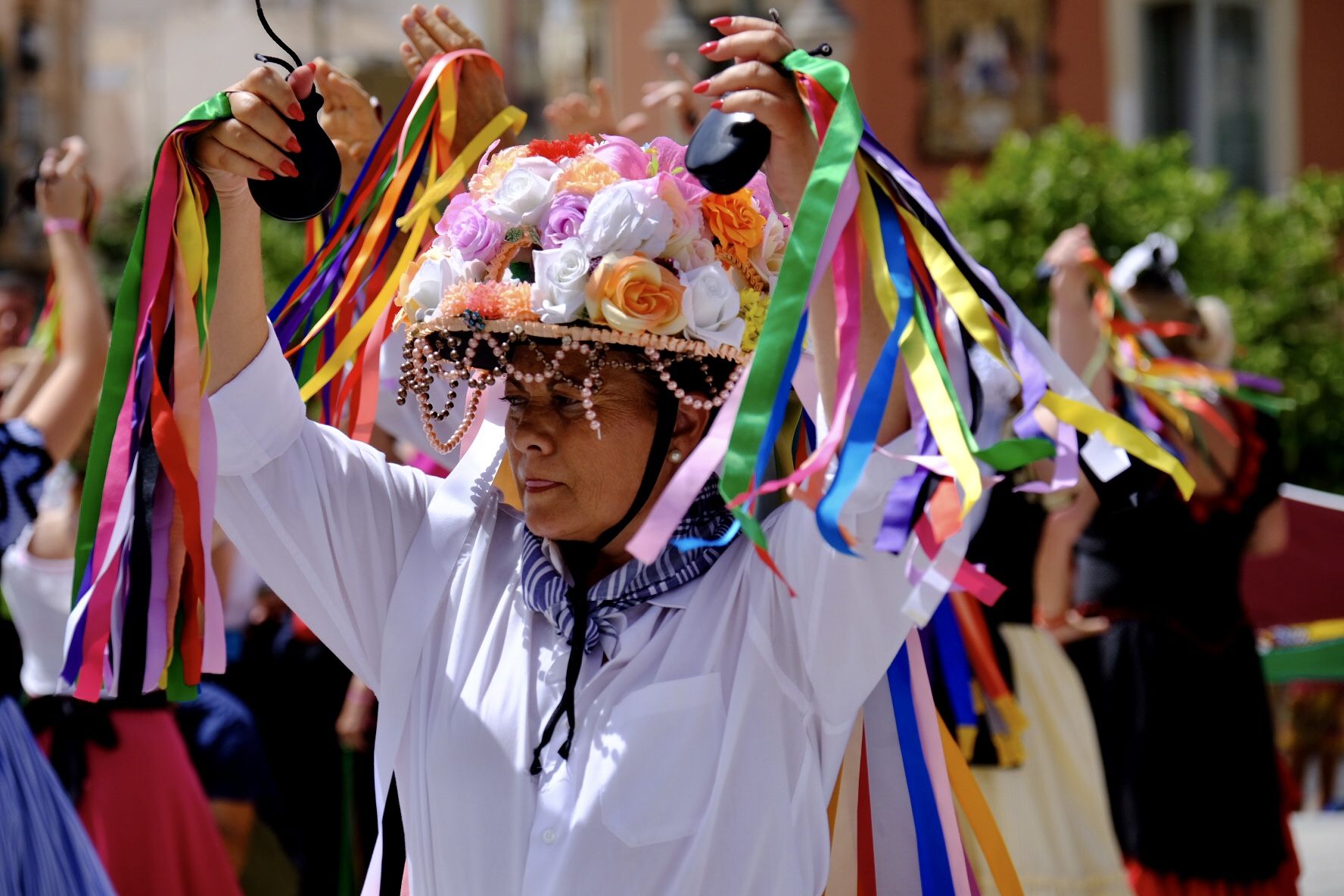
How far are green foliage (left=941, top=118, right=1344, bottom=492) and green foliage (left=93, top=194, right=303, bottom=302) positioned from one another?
6272 mm

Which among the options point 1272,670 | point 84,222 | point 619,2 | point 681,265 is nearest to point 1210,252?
point 1272,670

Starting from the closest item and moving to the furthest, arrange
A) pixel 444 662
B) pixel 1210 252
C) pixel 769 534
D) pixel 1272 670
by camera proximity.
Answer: pixel 769 534, pixel 444 662, pixel 1272 670, pixel 1210 252

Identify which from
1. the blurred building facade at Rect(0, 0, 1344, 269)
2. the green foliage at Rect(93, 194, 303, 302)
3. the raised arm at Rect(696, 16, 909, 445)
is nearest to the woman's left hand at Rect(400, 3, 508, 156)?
the raised arm at Rect(696, 16, 909, 445)

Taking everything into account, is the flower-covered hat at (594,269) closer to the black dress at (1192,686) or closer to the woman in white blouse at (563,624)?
the woman in white blouse at (563,624)

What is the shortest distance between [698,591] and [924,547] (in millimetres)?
472

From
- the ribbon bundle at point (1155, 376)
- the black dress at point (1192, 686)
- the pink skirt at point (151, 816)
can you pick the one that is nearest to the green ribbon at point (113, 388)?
the pink skirt at point (151, 816)

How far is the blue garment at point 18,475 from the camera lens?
3.36 meters

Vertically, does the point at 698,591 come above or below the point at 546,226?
below

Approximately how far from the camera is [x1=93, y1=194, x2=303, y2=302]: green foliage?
18.1 metres

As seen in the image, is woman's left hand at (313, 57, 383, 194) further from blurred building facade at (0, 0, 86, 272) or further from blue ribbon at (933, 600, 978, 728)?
blurred building facade at (0, 0, 86, 272)

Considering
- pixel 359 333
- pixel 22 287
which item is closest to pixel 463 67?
pixel 359 333

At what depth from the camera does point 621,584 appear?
Result: 2.33 meters

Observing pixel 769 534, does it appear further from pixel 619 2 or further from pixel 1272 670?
pixel 619 2

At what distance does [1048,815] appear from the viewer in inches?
172
